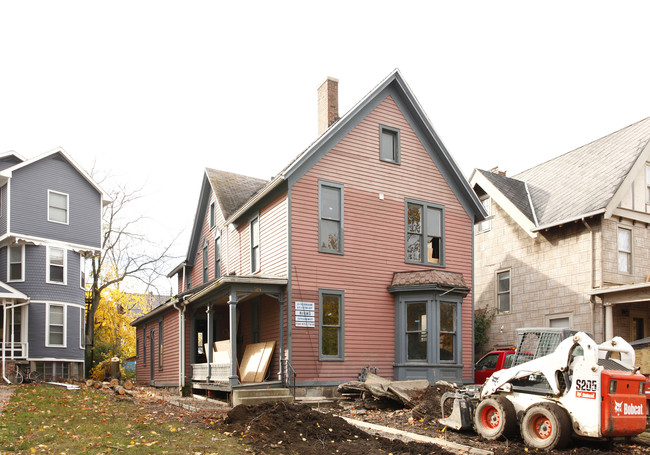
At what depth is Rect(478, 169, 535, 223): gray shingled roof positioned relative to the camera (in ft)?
85.6

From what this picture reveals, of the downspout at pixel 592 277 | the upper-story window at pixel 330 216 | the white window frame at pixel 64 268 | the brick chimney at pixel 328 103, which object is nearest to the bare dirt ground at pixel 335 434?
the upper-story window at pixel 330 216

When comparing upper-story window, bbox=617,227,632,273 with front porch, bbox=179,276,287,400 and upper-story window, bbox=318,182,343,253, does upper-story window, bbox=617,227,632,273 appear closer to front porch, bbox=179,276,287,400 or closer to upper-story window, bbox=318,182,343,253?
upper-story window, bbox=318,182,343,253

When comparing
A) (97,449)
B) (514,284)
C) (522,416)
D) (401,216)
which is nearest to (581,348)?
(522,416)

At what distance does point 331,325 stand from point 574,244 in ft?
34.3

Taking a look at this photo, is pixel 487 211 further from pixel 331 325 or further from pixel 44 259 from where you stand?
pixel 44 259

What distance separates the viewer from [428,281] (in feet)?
63.3

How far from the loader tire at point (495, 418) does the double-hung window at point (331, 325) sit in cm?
748

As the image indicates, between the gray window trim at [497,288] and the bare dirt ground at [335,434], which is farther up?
the gray window trim at [497,288]

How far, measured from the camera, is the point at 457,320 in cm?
1973

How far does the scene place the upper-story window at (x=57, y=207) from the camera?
28.3 metres

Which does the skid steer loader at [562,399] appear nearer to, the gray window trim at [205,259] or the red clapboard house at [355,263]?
the red clapboard house at [355,263]

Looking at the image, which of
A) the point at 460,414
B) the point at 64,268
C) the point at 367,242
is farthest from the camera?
the point at 64,268

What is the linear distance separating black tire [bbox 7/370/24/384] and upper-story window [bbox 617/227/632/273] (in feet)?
73.4

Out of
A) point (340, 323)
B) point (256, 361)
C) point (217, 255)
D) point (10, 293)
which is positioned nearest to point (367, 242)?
point (340, 323)
